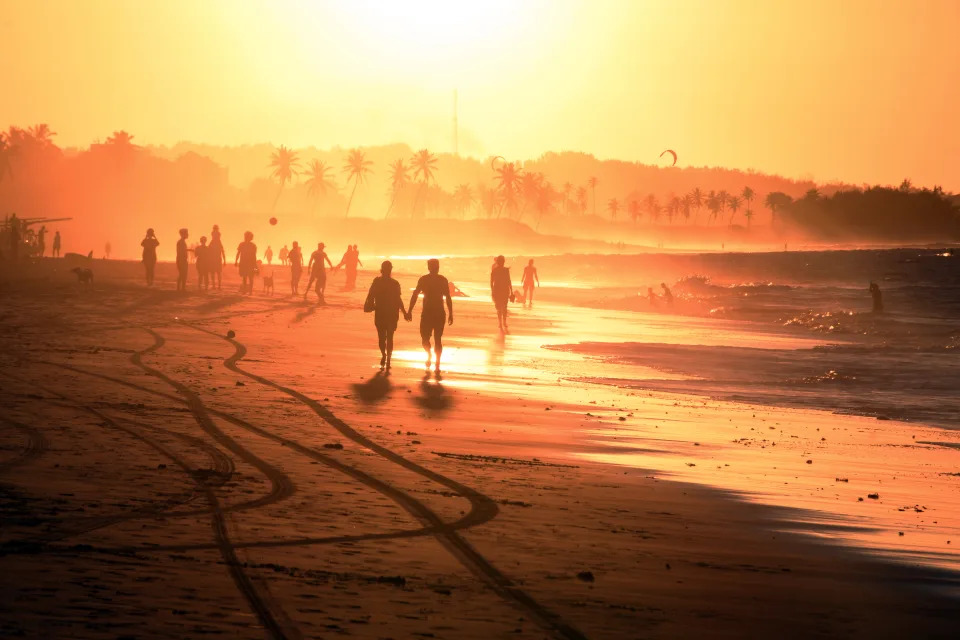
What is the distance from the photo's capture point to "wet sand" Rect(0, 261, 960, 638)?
5.13 meters

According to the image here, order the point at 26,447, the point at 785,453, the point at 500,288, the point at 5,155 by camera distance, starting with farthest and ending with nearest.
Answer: the point at 5,155 < the point at 500,288 < the point at 785,453 < the point at 26,447

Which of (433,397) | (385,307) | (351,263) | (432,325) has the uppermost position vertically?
(351,263)

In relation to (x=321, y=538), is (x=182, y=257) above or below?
above

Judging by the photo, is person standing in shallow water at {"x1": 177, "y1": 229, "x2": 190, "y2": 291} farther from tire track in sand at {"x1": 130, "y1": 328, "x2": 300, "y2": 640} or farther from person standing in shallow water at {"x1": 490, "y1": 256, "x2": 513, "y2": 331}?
tire track in sand at {"x1": 130, "y1": 328, "x2": 300, "y2": 640}

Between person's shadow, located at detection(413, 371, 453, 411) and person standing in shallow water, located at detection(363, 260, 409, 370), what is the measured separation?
1.41 metres

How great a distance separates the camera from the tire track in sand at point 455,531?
524 cm

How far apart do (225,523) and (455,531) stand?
4.44 ft

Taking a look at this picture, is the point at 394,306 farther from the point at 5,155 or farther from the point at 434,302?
the point at 5,155

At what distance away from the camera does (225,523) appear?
6.54 meters

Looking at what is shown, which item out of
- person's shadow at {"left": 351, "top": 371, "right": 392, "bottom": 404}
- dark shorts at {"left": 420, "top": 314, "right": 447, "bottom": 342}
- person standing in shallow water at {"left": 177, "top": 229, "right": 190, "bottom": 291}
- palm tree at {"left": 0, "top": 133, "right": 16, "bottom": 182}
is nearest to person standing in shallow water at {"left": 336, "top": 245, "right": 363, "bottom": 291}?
person standing in shallow water at {"left": 177, "top": 229, "right": 190, "bottom": 291}

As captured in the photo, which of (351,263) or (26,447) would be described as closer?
(26,447)

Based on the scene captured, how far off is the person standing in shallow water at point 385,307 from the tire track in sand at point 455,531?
5.07 m

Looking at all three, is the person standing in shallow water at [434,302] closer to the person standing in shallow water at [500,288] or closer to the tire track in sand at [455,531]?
the tire track in sand at [455,531]

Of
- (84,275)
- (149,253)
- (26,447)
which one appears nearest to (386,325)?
(26,447)
